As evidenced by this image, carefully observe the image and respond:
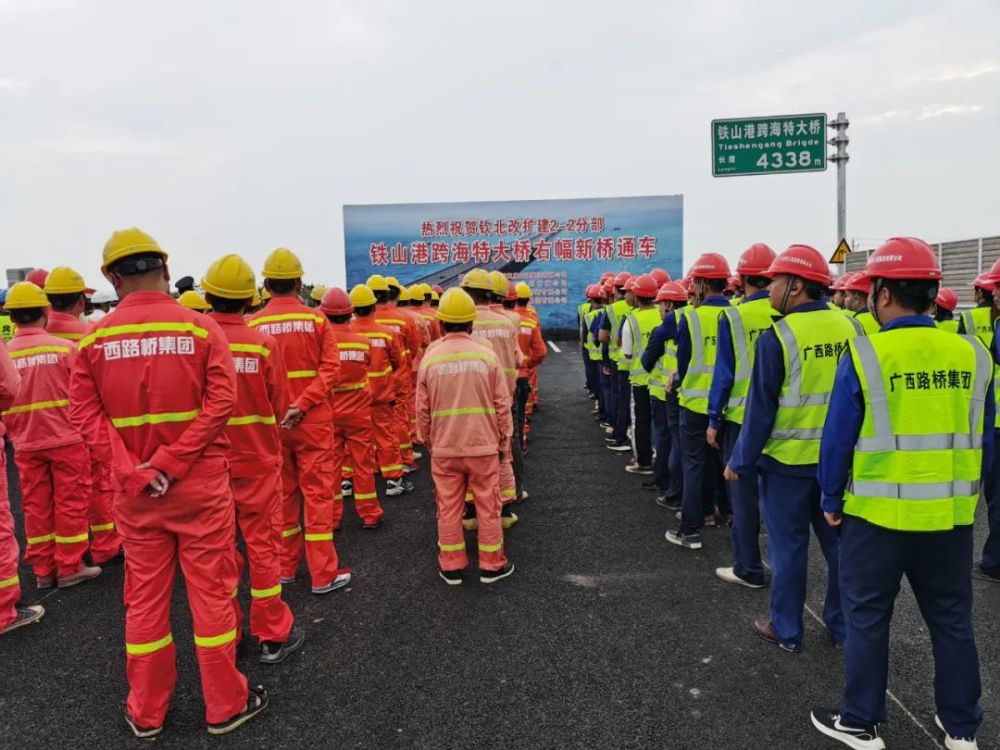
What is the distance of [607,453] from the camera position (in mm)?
8188

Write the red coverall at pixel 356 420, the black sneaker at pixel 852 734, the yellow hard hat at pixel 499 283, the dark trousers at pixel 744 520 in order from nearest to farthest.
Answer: the black sneaker at pixel 852 734, the dark trousers at pixel 744 520, the red coverall at pixel 356 420, the yellow hard hat at pixel 499 283

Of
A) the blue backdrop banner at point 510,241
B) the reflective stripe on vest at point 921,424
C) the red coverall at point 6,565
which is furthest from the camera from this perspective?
the blue backdrop banner at point 510,241

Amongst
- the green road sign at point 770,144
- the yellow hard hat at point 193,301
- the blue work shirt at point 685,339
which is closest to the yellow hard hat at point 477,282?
the blue work shirt at point 685,339

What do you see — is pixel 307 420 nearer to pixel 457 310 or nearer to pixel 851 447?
pixel 457 310

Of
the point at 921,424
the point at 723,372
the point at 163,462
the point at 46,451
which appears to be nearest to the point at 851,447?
the point at 921,424

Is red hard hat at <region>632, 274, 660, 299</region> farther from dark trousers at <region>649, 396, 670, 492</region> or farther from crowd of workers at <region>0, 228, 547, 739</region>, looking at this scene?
crowd of workers at <region>0, 228, 547, 739</region>

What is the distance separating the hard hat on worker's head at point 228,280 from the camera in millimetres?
3469

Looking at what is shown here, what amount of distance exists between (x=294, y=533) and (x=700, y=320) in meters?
3.37

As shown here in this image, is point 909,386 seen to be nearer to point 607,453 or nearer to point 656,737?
point 656,737

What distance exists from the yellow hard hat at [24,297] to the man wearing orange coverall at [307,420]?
1.67 metres

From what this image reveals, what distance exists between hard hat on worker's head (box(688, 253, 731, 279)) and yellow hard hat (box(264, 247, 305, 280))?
10.0 ft

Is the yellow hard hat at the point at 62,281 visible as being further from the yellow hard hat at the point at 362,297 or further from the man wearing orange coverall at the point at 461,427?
the man wearing orange coverall at the point at 461,427

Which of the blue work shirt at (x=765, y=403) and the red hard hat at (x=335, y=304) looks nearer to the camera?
the blue work shirt at (x=765, y=403)

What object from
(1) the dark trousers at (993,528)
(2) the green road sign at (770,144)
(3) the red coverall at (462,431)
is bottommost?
(1) the dark trousers at (993,528)
